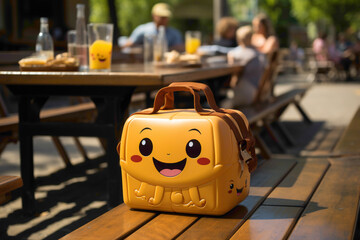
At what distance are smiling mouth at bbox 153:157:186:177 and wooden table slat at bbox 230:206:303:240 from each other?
0.33 m

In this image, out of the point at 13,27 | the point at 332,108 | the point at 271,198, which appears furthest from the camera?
the point at 13,27

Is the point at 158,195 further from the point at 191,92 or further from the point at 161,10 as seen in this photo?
the point at 161,10

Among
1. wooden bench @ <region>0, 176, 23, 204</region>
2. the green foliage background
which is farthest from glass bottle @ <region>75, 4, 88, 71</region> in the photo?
the green foliage background

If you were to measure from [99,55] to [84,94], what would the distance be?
316 millimetres

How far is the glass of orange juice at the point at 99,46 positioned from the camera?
13.6 ft

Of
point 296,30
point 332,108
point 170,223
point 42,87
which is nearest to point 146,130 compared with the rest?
point 170,223

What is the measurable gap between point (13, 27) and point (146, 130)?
13344 millimetres

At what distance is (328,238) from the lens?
2.18 m

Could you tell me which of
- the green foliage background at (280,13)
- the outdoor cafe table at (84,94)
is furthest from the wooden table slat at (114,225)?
the green foliage background at (280,13)

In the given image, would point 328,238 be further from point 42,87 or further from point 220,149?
point 42,87

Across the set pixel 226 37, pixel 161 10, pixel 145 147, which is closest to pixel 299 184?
pixel 145 147

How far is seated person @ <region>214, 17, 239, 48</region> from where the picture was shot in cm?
967

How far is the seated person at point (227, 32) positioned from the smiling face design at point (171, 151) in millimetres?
7381

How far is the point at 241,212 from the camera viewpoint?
2.53 meters
